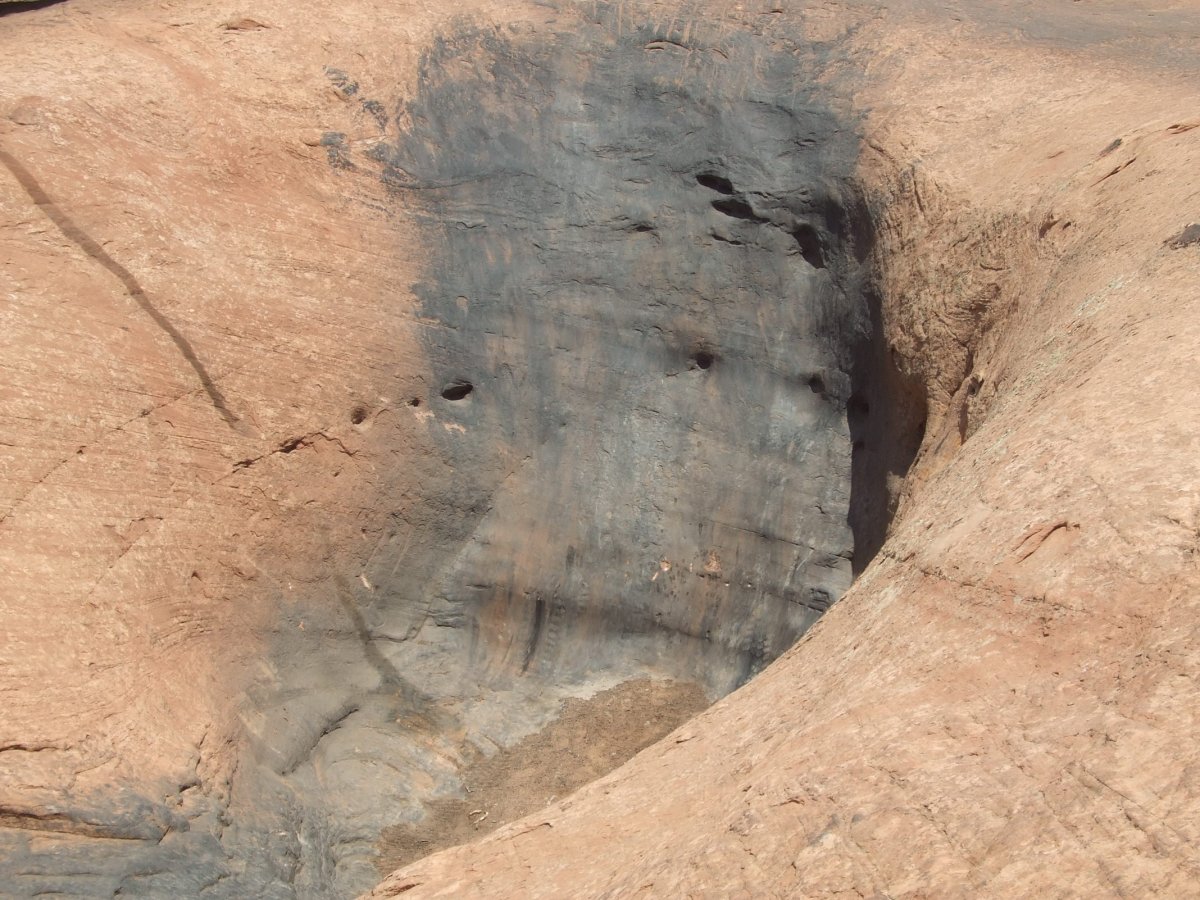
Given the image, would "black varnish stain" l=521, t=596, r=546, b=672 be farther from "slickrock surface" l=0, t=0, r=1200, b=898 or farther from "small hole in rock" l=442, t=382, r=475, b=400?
"small hole in rock" l=442, t=382, r=475, b=400

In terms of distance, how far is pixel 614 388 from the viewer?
18.9ft

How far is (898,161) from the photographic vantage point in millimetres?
5363

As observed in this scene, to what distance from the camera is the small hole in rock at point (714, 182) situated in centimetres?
587

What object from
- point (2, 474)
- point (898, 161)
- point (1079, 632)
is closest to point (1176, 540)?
point (1079, 632)

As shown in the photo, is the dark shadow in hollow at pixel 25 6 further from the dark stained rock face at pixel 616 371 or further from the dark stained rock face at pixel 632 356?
the dark stained rock face at pixel 632 356

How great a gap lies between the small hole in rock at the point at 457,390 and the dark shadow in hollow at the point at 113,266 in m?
1.07

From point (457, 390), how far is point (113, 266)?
5.45 feet

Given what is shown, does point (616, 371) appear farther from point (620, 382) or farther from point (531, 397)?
point (531, 397)

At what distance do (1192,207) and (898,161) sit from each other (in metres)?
1.85

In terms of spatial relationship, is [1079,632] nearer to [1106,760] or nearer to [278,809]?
[1106,760]

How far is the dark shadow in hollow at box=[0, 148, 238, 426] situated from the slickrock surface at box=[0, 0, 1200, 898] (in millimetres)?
15

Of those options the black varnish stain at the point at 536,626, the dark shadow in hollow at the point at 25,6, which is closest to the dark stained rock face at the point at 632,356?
the black varnish stain at the point at 536,626

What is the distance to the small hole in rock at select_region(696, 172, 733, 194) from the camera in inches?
231

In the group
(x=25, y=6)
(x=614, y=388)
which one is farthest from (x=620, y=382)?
(x=25, y=6)
